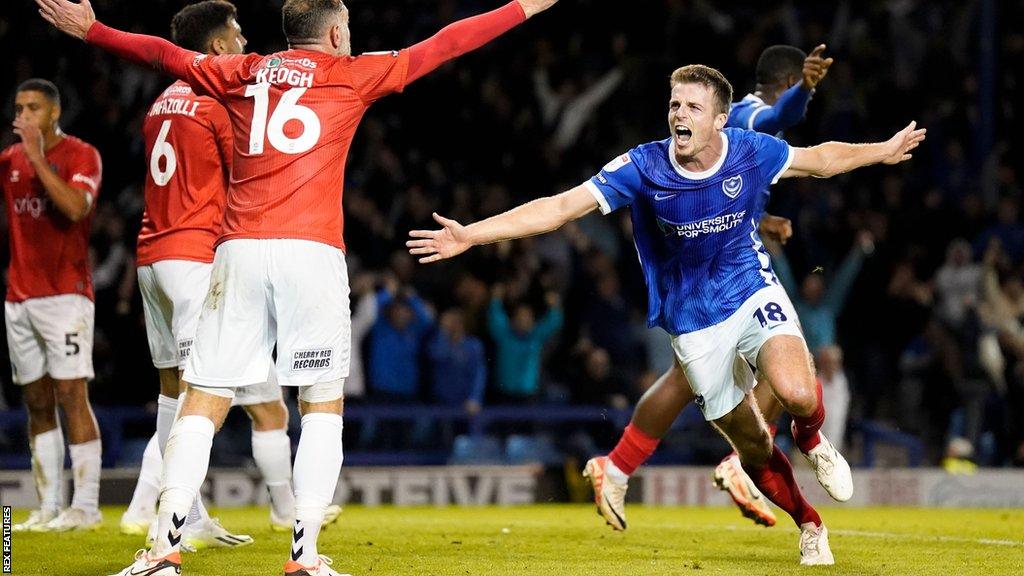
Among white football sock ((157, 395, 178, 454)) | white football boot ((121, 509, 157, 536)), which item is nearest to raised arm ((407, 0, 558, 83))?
white football sock ((157, 395, 178, 454))

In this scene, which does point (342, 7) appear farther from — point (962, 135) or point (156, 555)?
point (962, 135)

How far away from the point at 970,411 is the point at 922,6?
7556mm

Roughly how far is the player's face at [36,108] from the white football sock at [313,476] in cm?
415

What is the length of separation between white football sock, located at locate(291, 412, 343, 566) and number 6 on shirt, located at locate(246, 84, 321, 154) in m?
1.19

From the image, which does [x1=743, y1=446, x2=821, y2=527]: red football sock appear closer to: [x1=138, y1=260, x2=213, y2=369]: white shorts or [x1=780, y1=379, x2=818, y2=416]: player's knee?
[x1=780, y1=379, x2=818, y2=416]: player's knee

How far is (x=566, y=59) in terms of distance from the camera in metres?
18.3

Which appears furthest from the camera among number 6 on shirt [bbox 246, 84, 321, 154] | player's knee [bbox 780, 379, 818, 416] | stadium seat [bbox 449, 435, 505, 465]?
stadium seat [bbox 449, 435, 505, 465]

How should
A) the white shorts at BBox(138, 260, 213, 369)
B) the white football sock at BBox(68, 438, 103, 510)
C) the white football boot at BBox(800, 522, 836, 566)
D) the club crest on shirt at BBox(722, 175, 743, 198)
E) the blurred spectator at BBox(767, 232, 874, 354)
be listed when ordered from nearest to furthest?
1. the club crest on shirt at BBox(722, 175, 743, 198)
2. the white football boot at BBox(800, 522, 836, 566)
3. the white shorts at BBox(138, 260, 213, 369)
4. the white football sock at BBox(68, 438, 103, 510)
5. the blurred spectator at BBox(767, 232, 874, 354)

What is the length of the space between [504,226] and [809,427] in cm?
195

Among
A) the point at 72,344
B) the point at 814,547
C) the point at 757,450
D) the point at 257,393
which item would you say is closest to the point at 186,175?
the point at 257,393

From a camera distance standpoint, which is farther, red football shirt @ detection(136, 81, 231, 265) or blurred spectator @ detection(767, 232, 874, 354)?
blurred spectator @ detection(767, 232, 874, 354)

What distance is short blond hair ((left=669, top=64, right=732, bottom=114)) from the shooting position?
717 centimetres

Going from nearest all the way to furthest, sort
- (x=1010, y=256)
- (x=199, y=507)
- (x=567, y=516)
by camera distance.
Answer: (x=199, y=507) → (x=567, y=516) → (x=1010, y=256)

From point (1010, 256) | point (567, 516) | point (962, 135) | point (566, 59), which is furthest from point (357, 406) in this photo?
point (962, 135)
